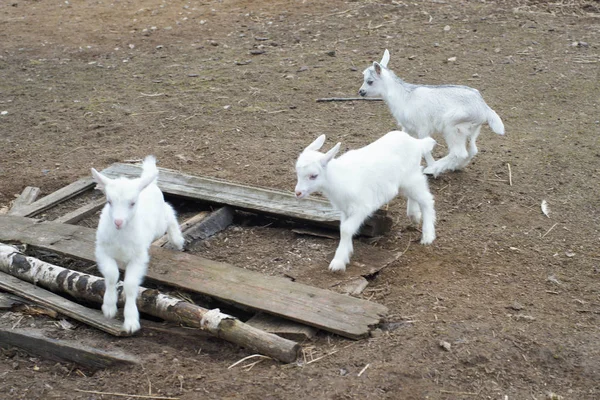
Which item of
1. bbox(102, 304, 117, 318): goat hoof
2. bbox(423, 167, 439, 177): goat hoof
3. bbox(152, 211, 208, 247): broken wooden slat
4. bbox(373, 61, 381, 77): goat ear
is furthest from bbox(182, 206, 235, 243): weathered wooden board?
bbox(373, 61, 381, 77): goat ear

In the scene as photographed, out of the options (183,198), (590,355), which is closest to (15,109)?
(183,198)

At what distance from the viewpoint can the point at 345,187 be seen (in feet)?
16.3

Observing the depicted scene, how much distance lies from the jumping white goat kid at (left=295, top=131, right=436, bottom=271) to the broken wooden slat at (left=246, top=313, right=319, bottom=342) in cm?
70

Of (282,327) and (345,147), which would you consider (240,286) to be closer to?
(282,327)

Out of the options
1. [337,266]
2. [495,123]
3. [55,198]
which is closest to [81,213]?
[55,198]

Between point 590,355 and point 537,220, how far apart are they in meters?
1.85

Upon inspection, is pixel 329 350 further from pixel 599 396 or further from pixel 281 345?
pixel 599 396

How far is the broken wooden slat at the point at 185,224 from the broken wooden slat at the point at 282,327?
3.97 ft

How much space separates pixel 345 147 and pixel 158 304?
3.28m

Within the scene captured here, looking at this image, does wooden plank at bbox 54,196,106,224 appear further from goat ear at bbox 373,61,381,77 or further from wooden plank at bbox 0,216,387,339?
goat ear at bbox 373,61,381,77

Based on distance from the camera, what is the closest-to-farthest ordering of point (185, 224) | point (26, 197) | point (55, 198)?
point (185, 224) < point (55, 198) < point (26, 197)

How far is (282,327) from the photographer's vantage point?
14.1 feet

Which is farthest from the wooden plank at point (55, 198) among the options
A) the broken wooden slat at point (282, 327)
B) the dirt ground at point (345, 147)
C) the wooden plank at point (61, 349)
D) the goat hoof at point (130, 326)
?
the broken wooden slat at point (282, 327)

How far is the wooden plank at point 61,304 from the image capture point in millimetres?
4324
